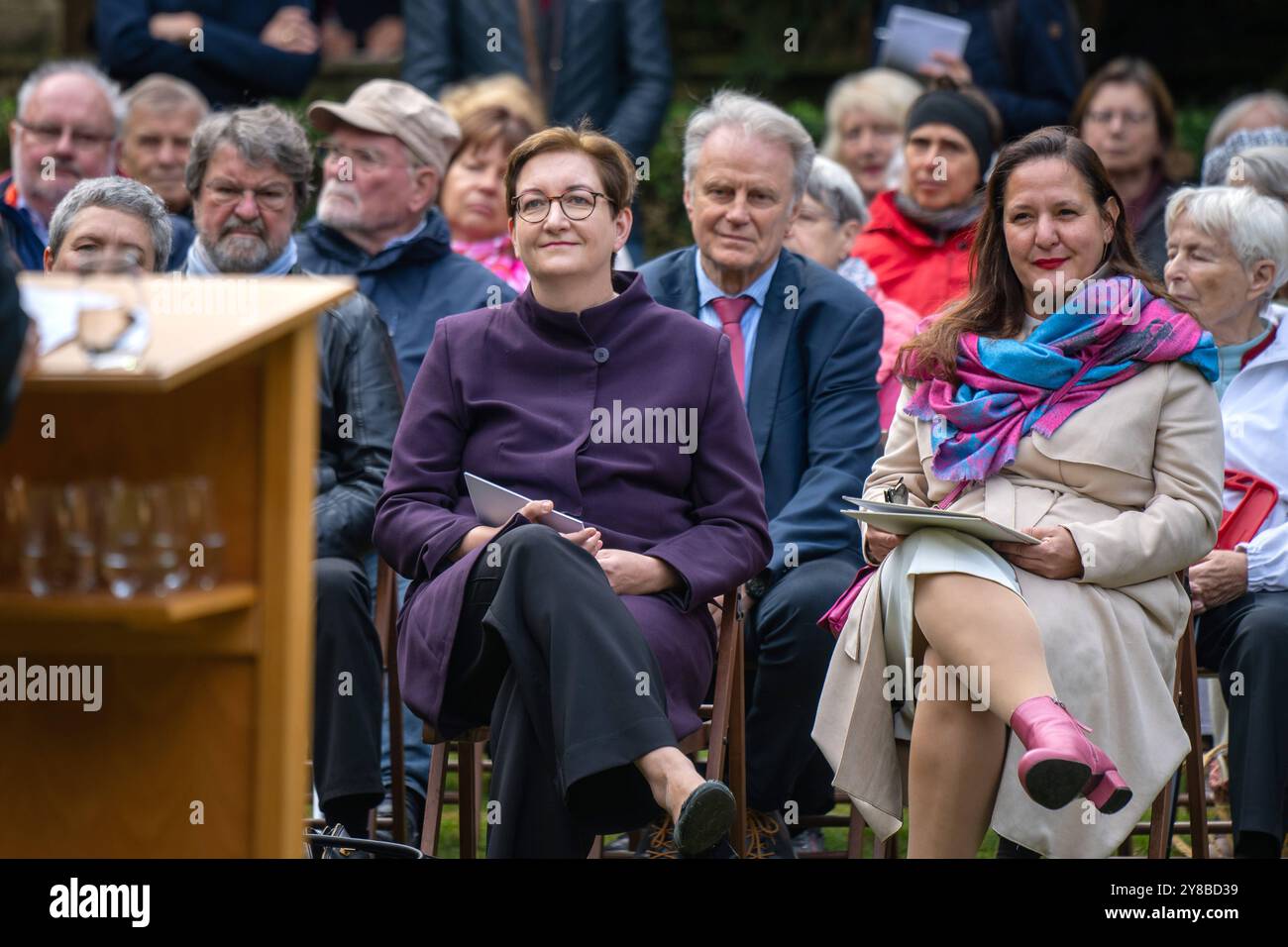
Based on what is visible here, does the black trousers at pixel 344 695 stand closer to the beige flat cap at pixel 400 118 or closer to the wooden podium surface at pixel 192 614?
the wooden podium surface at pixel 192 614

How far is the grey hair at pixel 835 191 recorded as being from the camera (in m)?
6.30

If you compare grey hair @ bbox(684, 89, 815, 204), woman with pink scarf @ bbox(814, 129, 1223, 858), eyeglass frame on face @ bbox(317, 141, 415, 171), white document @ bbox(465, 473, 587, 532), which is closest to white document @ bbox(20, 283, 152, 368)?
white document @ bbox(465, 473, 587, 532)

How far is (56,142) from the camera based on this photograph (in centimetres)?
647

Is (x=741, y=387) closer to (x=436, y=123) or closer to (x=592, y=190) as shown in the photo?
(x=592, y=190)

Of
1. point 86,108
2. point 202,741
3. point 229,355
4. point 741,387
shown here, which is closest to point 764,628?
point 741,387

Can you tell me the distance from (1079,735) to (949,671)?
40cm

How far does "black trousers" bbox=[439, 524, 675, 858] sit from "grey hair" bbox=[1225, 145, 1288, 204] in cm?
→ 317

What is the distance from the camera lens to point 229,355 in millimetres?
2711

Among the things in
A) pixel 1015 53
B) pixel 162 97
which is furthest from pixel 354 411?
pixel 1015 53

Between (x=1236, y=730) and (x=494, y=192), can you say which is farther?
(x=494, y=192)

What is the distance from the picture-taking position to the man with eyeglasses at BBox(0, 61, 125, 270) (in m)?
6.36

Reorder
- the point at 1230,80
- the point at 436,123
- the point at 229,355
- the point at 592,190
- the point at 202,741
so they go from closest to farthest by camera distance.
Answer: the point at 229,355
the point at 202,741
the point at 592,190
the point at 436,123
the point at 1230,80

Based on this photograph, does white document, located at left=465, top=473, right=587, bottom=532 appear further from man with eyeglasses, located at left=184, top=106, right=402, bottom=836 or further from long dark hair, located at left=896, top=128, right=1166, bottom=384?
long dark hair, located at left=896, top=128, right=1166, bottom=384

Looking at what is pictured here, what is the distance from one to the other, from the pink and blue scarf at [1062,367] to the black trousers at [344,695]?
155 centimetres
